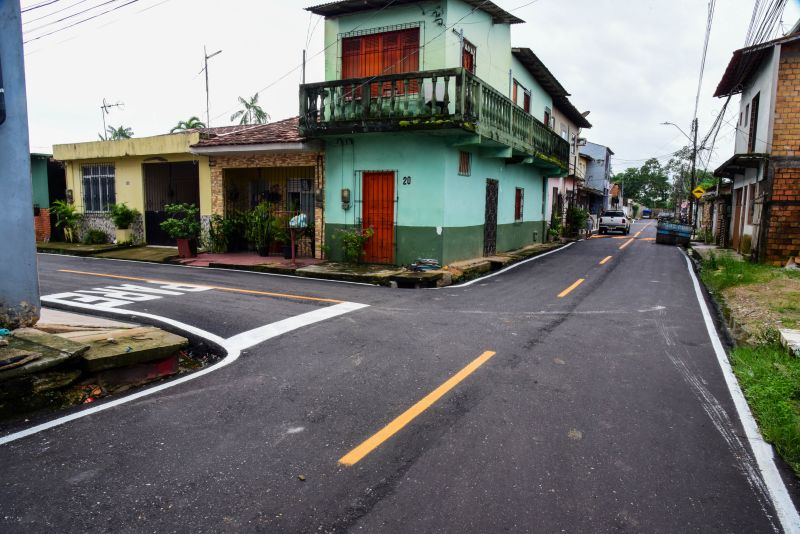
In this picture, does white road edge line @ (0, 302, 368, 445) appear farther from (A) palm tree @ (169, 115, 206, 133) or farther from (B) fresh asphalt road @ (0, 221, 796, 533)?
(A) palm tree @ (169, 115, 206, 133)

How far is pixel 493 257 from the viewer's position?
17266mm

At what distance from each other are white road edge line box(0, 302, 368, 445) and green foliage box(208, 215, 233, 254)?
26.9 ft

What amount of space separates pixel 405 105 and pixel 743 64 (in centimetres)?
1371

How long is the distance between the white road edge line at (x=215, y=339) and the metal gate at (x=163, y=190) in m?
10.7

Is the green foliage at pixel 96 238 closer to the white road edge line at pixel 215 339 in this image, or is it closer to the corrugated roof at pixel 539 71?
the white road edge line at pixel 215 339

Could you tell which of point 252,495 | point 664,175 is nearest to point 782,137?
point 252,495

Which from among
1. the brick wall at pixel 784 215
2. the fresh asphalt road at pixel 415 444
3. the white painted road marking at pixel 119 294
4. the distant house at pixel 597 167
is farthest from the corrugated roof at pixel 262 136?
the distant house at pixel 597 167

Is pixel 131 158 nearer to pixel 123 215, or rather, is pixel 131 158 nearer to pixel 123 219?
pixel 123 215

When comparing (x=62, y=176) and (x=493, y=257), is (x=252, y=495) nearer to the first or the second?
(x=493, y=257)

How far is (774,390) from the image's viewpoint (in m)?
5.23

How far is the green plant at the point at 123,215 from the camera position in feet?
60.7

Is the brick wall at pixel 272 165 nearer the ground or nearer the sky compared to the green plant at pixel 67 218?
nearer the sky

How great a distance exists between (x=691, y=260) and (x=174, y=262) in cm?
1827

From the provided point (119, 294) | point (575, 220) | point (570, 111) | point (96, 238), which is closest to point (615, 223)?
point (575, 220)
